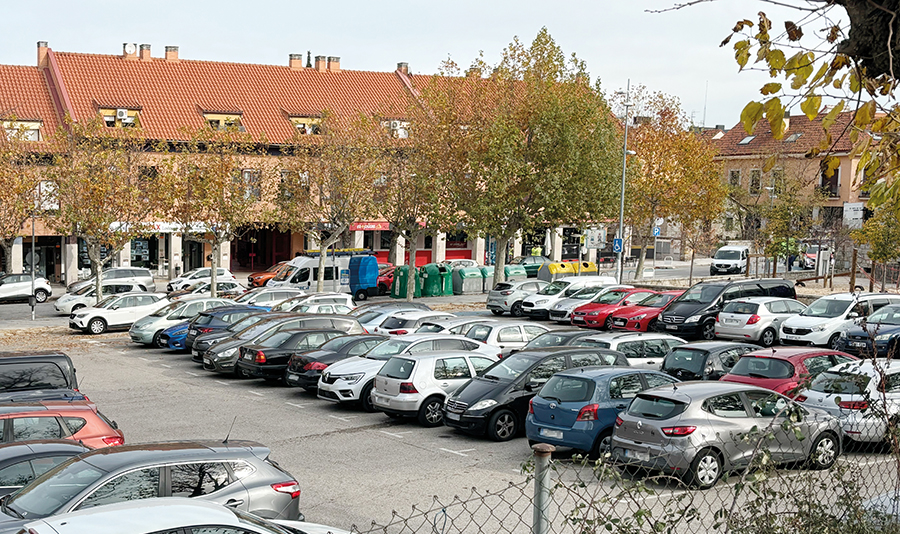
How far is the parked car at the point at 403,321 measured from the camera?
27609 millimetres

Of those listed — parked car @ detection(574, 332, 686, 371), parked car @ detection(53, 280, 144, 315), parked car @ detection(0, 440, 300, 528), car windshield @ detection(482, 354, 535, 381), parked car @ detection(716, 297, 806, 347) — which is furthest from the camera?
parked car @ detection(53, 280, 144, 315)

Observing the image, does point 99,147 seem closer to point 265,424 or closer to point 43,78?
point 43,78

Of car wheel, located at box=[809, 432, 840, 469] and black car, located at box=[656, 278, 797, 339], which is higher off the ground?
car wheel, located at box=[809, 432, 840, 469]

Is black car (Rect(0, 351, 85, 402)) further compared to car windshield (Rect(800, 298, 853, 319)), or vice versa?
car windshield (Rect(800, 298, 853, 319))

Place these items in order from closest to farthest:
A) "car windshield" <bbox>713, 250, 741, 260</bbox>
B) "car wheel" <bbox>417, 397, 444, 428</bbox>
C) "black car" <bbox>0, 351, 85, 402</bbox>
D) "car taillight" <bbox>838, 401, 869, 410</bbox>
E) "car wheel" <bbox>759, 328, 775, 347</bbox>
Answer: "car taillight" <bbox>838, 401, 869, 410</bbox> → "black car" <bbox>0, 351, 85, 402</bbox> → "car wheel" <bbox>417, 397, 444, 428</bbox> → "car wheel" <bbox>759, 328, 775, 347</bbox> → "car windshield" <bbox>713, 250, 741, 260</bbox>

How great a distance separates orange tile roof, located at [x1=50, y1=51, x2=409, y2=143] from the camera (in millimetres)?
54000

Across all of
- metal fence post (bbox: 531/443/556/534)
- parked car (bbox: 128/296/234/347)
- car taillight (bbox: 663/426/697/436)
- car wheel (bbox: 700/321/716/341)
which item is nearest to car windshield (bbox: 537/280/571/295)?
car wheel (bbox: 700/321/716/341)

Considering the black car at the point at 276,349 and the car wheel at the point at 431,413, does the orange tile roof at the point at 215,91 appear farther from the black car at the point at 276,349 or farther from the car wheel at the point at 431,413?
the car wheel at the point at 431,413

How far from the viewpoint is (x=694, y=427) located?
1234 centimetres

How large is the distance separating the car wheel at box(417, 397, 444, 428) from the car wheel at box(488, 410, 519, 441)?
1.91 metres

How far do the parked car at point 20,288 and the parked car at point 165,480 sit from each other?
37357 mm

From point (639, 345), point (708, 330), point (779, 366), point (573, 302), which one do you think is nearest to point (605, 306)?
point (573, 302)

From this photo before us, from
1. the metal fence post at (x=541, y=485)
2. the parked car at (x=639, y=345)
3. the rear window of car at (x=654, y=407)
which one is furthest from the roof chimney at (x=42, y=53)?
the metal fence post at (x=541, y=485)

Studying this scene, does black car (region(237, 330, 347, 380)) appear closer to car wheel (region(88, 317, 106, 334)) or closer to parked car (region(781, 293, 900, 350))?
car wheel (region(88, 317, 106, 334))
